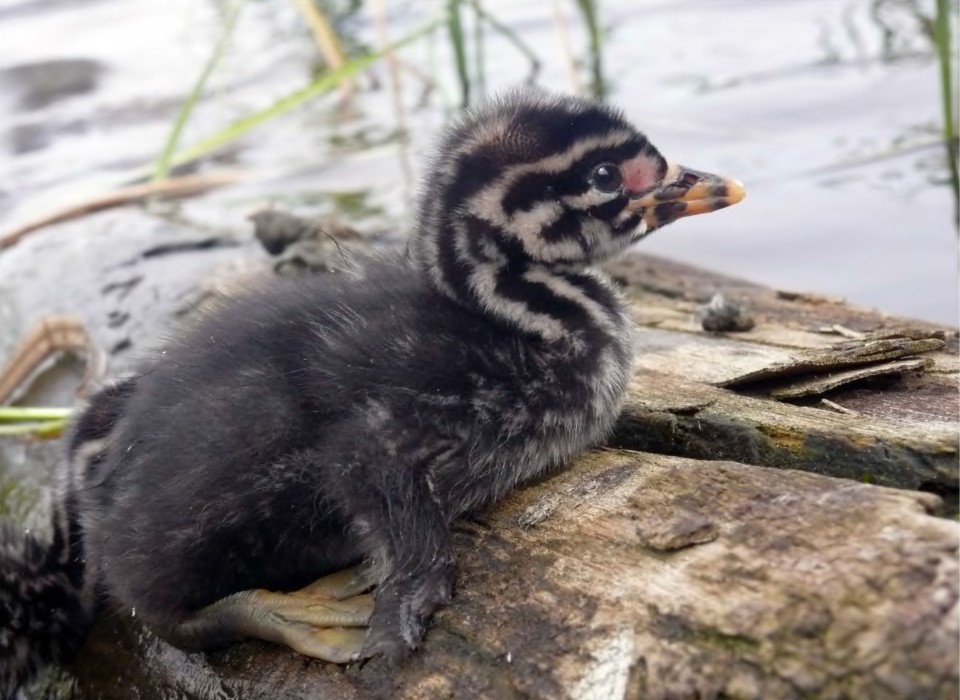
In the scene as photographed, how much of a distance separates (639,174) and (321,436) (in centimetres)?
111

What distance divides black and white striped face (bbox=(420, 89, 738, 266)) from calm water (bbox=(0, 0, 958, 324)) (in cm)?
258

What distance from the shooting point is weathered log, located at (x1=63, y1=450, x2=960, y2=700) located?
2.24 meters

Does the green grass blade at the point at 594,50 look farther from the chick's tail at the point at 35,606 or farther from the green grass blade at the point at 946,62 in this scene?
the chick's tail at the point at 35,606

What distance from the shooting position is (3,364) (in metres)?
5.29

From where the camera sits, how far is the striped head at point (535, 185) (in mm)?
3188

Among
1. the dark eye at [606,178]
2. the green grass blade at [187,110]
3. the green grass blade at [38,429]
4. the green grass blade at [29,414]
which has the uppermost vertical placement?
the dark eye at [606,178]

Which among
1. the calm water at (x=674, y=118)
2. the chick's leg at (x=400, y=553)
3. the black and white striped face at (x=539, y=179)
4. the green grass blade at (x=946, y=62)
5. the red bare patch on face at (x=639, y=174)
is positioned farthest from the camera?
the calm water at (x=674, y=118)

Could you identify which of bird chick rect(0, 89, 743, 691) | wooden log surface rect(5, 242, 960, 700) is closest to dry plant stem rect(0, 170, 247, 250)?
bird chick rect(0, 89, 743, 691)

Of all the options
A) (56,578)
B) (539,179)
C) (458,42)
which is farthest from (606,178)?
(458,42)

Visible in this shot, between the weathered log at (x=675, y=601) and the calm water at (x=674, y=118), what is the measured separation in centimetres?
314

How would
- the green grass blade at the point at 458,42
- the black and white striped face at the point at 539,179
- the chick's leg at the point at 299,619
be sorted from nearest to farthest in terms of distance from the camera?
the chick's leg at the point at 299,619
the black and white striped face at the point at 539,179
the green grass blade at the point at 458,42

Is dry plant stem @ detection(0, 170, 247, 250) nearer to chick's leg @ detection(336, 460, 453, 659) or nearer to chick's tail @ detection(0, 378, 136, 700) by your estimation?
chick's tail @ detection(0, 378, 136, 700)

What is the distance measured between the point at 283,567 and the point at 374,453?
423 millimetres

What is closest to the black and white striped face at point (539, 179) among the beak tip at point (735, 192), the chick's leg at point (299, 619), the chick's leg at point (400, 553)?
the beak tip at point (735, 192)
